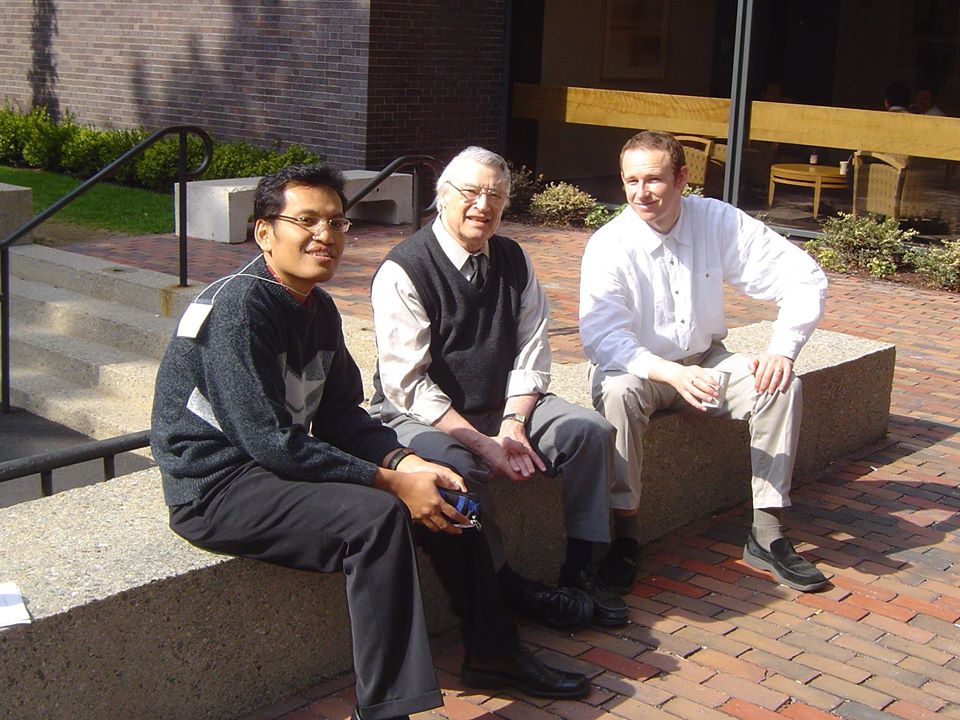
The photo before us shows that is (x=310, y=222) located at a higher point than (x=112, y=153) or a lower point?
higher

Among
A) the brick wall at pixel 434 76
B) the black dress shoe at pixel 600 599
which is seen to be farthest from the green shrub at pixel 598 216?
the black dress shoe at pixel 600 599

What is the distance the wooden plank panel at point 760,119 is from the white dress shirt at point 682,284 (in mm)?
6434

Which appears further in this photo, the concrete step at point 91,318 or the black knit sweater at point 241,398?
the concrete step at point 91,318

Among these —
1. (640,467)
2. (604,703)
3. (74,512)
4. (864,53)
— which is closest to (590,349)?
(640,467)

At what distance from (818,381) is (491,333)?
6.04 feet

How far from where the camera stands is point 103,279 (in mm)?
8047

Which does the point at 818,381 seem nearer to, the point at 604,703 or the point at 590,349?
the point at 590,349

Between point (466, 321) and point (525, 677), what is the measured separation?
3.58 ft

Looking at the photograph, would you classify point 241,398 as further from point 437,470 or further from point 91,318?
point 91,318

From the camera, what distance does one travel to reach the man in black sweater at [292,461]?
9.46 ft

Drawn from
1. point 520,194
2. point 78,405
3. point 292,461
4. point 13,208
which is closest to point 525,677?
point 292,461

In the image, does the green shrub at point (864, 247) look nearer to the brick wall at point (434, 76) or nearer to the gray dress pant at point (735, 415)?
the brick wall at point (434, 76)

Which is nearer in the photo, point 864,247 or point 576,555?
point 576,555

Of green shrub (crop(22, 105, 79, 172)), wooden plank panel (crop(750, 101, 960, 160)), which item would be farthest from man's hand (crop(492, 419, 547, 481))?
green shrub (crop(22, 105, 79, 172))
